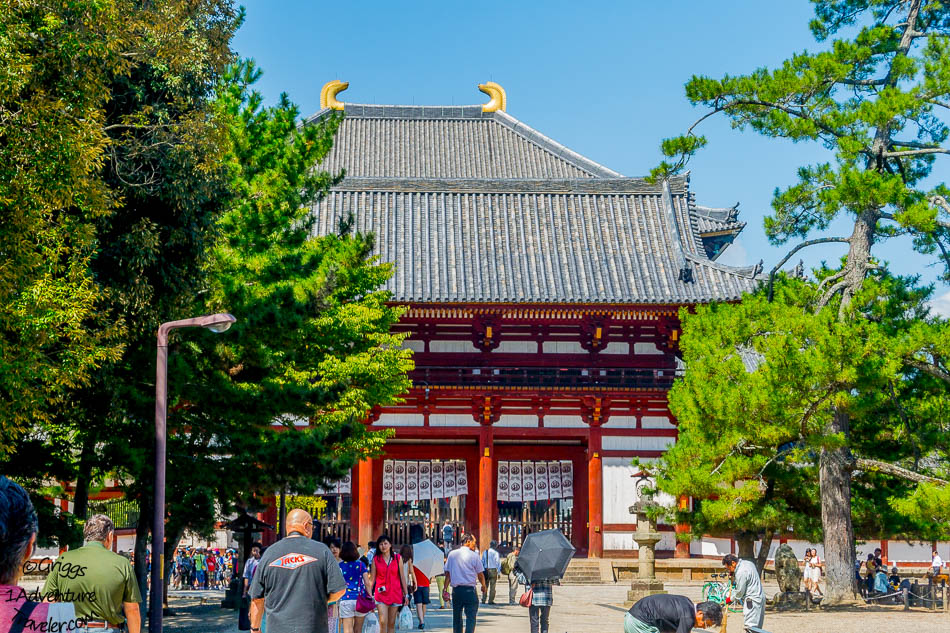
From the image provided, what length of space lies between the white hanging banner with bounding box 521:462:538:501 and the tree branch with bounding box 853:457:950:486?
11.5 meters

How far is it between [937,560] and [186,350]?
67.7ft

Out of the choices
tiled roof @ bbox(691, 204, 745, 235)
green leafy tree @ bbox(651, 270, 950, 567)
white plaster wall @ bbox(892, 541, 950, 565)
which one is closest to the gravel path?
green leafy tree @ bbox(651, 270, 950, 567)

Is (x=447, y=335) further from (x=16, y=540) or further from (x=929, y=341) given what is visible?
(x=16, y=540)

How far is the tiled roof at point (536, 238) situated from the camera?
96.3 ft

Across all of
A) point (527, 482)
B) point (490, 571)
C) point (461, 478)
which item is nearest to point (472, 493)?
point (461, 478)

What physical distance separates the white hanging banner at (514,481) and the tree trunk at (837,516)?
37.7ft

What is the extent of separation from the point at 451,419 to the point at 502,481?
2468 millimetres

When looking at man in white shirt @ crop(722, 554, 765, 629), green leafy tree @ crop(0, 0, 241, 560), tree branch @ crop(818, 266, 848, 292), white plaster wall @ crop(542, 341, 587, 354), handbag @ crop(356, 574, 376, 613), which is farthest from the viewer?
white plaster wall @ crop(542, 341, 587, 354)

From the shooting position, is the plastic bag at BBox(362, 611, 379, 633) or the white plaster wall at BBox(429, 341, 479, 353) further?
the white plaster wall at BBox(429, 341, 479, 353)

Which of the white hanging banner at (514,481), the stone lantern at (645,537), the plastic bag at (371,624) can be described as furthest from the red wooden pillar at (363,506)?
the plastic bag at (371,624)

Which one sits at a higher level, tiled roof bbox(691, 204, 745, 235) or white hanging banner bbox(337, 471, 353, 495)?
tiled roof bbox(691, 204, 745, 235)

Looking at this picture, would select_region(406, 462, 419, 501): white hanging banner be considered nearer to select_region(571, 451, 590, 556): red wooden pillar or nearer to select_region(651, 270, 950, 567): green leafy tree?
select_region(571, 451, 590, 556): red wooden pillar

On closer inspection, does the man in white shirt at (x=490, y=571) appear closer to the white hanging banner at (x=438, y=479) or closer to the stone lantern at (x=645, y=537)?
the stone lantern at (x=645, y=537)

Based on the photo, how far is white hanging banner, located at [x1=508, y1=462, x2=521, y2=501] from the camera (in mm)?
30031
